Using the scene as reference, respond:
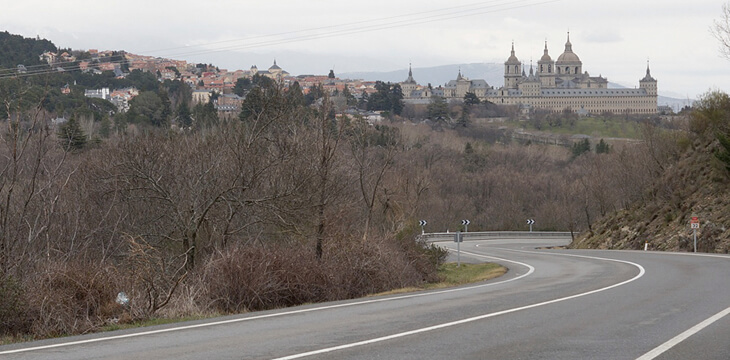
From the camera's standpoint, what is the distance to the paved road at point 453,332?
880 centimetres

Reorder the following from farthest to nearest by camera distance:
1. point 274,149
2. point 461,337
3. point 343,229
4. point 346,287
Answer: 1. point 274,149
2. point 343,229
3. point 346,287
4. point 461,337

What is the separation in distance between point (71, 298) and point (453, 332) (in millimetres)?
5441

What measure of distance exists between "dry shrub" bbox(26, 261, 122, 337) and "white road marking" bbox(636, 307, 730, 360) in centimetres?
682

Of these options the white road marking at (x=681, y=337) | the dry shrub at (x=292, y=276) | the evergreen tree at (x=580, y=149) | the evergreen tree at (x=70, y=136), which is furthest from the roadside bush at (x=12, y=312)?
the evergreen tree at (x=580, y=149)

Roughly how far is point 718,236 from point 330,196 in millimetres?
19375

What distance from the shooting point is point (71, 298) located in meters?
12.1

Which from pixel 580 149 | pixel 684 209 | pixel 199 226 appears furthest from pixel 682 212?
pixel 580 149

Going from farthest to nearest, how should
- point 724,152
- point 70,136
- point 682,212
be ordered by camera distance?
1. point 682,212
2. point 724,152
3. point 70,136

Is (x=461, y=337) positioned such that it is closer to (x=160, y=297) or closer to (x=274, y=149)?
(x=160, y=297)

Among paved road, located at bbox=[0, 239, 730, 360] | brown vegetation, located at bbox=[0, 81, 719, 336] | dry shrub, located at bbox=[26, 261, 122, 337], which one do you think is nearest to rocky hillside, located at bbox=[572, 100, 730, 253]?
brown vegetation, located at bbox=[0, 81, 719, 336]

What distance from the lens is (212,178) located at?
2603 centimetres

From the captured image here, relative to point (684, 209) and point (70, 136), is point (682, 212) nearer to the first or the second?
point (684, 209)

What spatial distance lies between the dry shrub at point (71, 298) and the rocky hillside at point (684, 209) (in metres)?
28.2

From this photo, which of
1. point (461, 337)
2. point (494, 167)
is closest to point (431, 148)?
point (494, 167)
